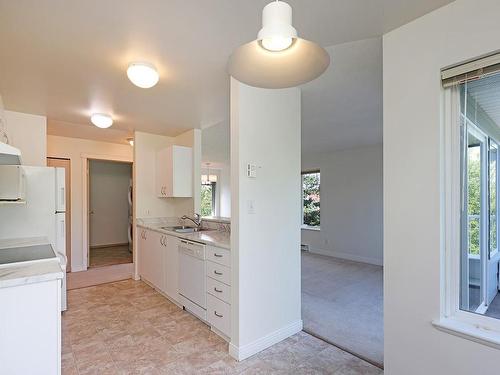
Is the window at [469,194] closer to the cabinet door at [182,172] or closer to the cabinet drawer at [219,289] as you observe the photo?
the cabinet drawer at [219,289]

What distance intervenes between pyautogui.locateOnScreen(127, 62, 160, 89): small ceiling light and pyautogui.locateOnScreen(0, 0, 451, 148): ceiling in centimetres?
6

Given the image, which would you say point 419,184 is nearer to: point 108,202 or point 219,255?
point 219,255

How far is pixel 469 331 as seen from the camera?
1380 mm

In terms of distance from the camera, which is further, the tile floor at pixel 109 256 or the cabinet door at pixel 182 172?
the tile floor at pixel 109 256

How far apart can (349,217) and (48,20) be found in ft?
18.3

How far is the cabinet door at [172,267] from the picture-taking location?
317 centimetres

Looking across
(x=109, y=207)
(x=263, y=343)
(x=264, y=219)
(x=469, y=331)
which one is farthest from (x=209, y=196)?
(x=469, y=331)

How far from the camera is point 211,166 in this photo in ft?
27.1

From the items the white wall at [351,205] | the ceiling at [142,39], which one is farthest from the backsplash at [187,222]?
the white wall at [351,205]

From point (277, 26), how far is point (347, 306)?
125 inches

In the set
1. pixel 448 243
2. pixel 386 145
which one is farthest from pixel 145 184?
pixel 448 243

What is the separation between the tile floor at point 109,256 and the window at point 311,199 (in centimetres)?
415

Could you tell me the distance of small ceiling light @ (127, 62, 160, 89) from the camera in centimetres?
209

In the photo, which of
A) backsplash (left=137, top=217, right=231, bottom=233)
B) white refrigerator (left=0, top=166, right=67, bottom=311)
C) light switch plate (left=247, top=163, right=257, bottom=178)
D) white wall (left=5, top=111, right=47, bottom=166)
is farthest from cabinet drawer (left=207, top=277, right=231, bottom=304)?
white wall (left=5, top=111, right=47, bottom=166)
